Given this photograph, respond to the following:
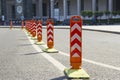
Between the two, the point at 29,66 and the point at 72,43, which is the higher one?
the point at 72,43

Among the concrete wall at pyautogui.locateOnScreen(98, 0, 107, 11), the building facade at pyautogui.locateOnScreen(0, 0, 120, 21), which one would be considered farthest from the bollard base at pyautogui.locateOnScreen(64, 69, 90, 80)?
the concrete wall at pyautogui.locateOnScreen(98, 0, 107, 11)

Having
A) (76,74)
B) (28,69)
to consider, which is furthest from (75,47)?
(28,69)

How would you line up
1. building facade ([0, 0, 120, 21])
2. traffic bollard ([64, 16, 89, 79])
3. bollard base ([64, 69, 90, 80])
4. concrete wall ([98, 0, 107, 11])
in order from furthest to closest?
concrete wall ([98, 0, 107, 11]) < building facade ([0, 0, 120, 21]) < traffic bollard ([64, 16, 89, 79]) < bollard base ([64, 69, 90, 80])

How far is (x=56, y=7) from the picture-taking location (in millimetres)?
66500

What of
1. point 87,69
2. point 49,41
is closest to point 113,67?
point 87,69

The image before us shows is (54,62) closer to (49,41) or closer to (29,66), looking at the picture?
(29,66)

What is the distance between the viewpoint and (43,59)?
11.8 metres

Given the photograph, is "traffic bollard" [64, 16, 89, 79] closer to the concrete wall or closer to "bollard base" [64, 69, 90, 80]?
"bollard base" [64, 69, 90, 80]

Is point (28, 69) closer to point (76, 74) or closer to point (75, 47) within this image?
point (75, 47)

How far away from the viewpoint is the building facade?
57969mm

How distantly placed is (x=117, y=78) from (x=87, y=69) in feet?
4.70

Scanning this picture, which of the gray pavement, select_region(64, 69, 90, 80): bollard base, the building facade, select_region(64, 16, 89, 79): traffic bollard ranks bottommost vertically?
the gray pavement

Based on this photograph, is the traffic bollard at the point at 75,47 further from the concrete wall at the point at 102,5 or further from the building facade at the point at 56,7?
the concrete wall at the point at 102,5

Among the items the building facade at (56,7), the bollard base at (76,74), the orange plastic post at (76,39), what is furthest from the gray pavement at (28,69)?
the building facade at (56,7)
